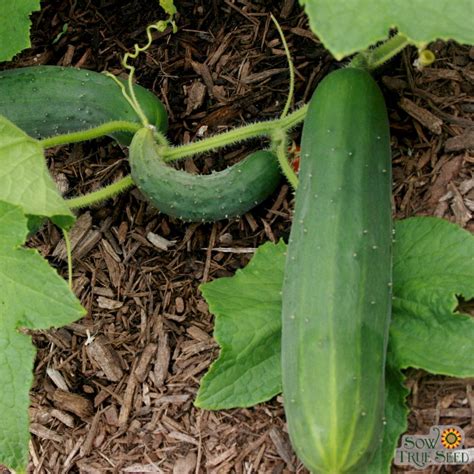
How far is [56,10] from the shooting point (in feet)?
11.9

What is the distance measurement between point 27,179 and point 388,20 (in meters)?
1.35

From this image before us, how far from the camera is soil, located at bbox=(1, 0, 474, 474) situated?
9.50 ft

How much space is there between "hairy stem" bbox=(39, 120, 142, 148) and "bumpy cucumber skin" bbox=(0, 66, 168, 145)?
0.22ft

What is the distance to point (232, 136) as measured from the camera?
10.1ft

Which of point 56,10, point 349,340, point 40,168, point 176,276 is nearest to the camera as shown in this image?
point 349,340

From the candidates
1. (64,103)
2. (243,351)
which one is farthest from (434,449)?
(64,103)

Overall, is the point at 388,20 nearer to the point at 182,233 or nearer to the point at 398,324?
the point at 398,324

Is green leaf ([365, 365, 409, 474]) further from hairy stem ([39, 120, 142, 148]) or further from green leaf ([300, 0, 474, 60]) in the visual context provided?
hairy stem ([39, 120, 142, 148])

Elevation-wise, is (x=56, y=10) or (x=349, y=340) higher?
(x=56, y=10)

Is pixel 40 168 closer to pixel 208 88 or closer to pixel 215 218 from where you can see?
pixel 215 218

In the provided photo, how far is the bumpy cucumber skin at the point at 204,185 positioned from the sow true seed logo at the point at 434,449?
3.57ft

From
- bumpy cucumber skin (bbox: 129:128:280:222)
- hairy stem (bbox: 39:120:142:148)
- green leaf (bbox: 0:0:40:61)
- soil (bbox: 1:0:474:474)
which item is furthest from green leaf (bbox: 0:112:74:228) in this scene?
soil (bbox: 1:0:474:474)

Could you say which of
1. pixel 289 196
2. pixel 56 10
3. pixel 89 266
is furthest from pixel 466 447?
pixel 56 10

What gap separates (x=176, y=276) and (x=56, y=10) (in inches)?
58.1
